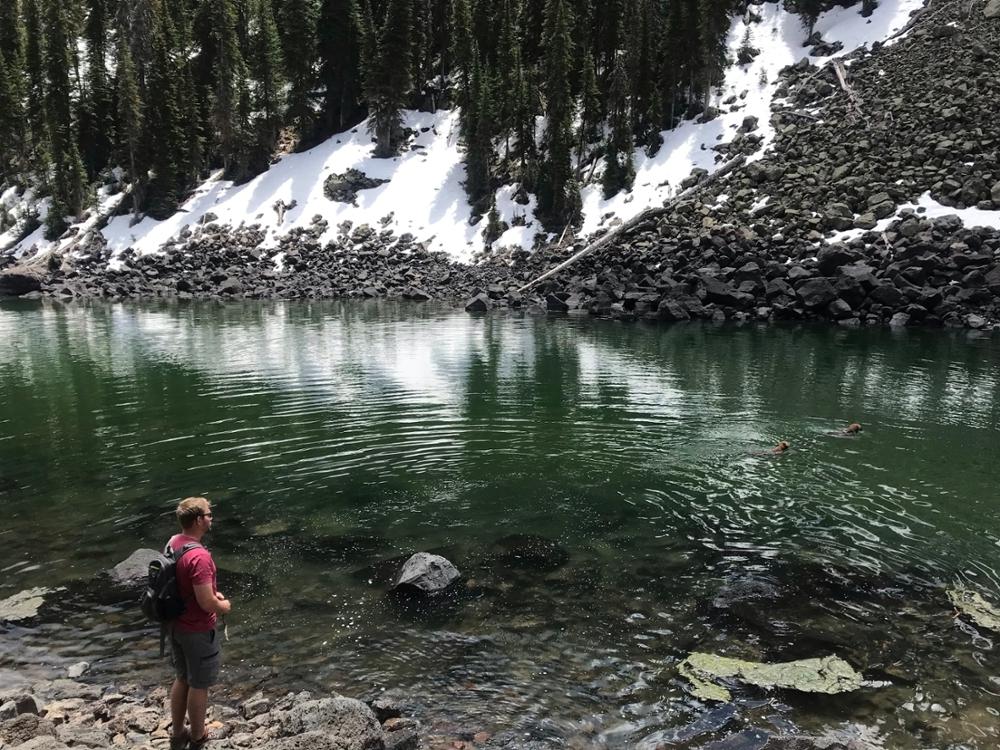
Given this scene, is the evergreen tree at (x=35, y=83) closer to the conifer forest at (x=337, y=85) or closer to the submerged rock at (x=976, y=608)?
the conifer forest at (x=337, y=85)

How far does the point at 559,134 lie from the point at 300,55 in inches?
1356

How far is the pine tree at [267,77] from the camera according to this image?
76812 mm

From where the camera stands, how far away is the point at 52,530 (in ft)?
36.7

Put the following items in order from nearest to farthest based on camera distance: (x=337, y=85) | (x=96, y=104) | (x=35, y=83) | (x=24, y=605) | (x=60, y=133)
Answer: (x=24, y=605) < (x=60, y=133) < (x=337, y=85) < (x=35, y=83) < (x=96, y=104)

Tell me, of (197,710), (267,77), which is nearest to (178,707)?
(197,710)

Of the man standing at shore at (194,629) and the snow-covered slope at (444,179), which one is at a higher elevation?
the snow-covered slope at (444,179)

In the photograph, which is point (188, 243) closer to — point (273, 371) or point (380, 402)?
point (273, 371)

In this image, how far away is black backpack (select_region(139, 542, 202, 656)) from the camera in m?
5.47

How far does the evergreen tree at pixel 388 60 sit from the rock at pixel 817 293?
51.8m

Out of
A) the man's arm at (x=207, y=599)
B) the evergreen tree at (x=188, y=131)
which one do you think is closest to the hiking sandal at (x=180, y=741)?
the man's arm at (x=207, y=599)

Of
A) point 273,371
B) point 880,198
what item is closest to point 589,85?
point 880,198

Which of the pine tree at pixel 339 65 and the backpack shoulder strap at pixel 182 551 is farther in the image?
the pine tree at pixel 339 65

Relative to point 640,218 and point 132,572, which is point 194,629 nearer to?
point 132,572

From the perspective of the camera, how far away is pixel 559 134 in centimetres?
6456
